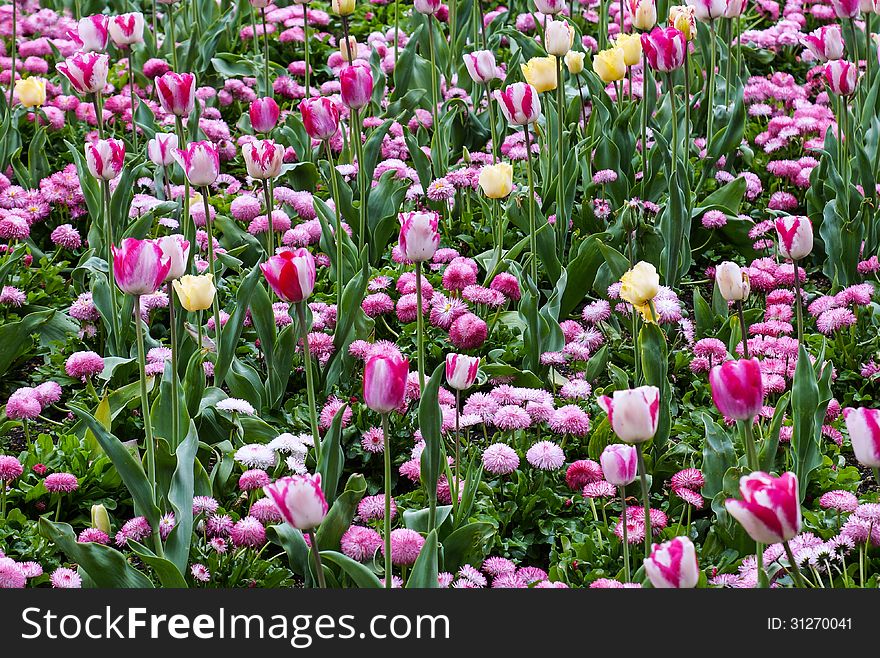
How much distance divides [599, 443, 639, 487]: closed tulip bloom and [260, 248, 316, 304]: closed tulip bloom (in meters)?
0.59

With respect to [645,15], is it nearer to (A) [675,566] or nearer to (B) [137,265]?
(B) [137,265]

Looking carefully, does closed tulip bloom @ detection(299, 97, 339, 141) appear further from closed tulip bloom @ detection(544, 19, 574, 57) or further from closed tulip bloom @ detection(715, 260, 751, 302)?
closed tulip bloom @ detection(715, 260, 751, 302)

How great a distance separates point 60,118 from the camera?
4.04 metres

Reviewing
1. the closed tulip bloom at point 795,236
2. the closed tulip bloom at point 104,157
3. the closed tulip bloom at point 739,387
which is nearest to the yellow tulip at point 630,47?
the closed tulip bloom at point 795,236

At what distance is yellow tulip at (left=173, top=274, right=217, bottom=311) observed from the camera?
7.54ft

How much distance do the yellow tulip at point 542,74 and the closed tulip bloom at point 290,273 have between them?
4.12 ft

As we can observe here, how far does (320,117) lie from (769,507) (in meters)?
1.65

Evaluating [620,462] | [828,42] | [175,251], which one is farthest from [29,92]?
[620,462]

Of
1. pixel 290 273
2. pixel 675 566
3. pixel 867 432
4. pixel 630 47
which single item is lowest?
pixel 675 566

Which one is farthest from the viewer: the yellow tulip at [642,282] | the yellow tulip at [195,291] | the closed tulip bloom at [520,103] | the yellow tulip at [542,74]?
the yellow tulip at [542,74]

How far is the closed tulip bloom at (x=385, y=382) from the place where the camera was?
1668mm

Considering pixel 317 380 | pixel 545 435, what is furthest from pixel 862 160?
pixel 317 380

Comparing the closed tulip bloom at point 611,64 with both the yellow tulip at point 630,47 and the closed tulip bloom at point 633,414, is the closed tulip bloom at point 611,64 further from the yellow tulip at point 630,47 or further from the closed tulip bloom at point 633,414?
the closed tulip bloom at point 633,414

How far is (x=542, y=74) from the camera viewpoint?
2971 millimetres
